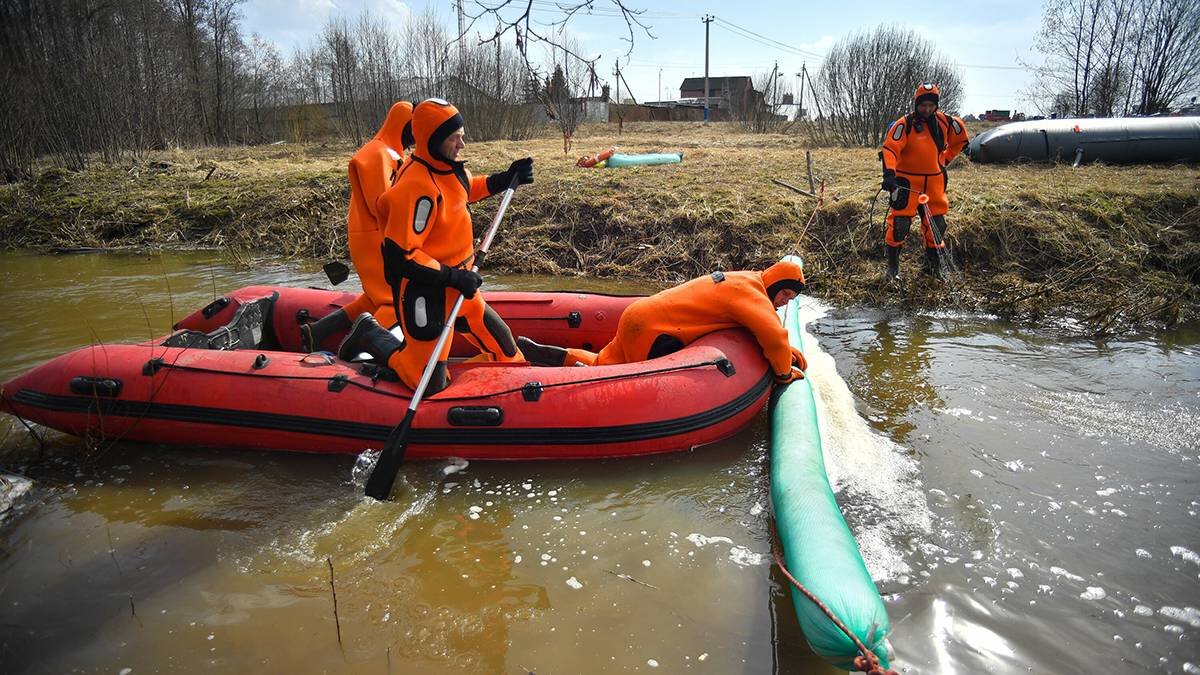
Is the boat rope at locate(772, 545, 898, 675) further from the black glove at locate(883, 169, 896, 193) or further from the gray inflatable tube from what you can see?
the gray inflatable tube

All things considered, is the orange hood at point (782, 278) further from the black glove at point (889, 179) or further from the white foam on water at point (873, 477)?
the black glove at point (889, 179)

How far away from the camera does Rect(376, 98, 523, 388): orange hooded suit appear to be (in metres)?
3.29

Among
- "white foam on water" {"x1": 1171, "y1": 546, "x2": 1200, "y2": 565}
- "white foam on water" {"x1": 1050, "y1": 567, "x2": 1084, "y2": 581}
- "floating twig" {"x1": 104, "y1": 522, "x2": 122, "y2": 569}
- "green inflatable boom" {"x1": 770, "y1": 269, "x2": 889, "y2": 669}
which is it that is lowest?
"white foam on water" {"x1": 1050, "y1": 567, "x2": 1084, "y2": 581}

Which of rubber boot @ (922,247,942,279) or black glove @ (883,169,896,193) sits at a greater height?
black glove @ (883,169,896,193)

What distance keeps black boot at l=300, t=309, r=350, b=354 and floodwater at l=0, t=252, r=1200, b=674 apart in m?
0.87

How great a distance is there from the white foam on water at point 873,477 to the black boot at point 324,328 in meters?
3.11

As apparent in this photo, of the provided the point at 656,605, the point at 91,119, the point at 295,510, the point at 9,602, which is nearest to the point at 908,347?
the point at 656,605

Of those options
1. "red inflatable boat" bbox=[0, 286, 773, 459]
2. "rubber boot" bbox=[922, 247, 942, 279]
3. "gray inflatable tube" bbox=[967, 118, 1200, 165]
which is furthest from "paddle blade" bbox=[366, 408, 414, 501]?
"gray inflatable tube" bbox=[967, 118, 1200, 165]

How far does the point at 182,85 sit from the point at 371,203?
17522mm

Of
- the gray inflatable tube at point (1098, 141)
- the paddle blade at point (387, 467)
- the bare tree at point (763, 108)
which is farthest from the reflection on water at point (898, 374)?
the bare tree at point (763, 108)

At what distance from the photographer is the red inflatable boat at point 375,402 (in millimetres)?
3596

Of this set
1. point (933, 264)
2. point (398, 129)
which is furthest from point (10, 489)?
point (933, 264)

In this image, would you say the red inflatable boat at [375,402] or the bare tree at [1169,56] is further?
the bare tree at [1169,56]

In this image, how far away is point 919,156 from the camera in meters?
6.29
